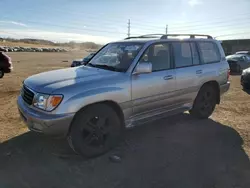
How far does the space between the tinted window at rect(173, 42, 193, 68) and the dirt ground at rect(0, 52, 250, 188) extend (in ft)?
4.51

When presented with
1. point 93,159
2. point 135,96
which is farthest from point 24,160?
point 135,96

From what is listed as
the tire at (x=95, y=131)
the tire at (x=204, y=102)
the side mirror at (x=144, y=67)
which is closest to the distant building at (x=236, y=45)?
the tire at (x=204, y=102)

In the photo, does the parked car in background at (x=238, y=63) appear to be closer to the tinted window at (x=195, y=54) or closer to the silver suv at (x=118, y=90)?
the silver suv at (x=118, y=90)

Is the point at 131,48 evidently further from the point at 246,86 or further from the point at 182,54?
the point at 246,86

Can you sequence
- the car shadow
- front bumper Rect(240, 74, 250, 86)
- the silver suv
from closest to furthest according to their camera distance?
the car shadow → the silver suv → front bumper Rect(240, 74, 250, 86)

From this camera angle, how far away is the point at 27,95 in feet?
13.6

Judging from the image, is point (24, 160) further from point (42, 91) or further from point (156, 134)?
point (156, 134)

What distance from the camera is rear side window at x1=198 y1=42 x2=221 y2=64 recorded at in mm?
5805

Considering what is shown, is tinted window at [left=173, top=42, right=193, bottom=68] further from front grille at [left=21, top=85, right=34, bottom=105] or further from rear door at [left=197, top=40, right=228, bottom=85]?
front grille at [left=21, top=85, right=34, bottom=105]

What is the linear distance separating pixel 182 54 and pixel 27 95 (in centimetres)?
307

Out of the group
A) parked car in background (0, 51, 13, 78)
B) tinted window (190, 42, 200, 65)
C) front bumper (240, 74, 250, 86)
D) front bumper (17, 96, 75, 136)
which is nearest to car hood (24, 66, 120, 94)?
front bumper (17, 96, 75, 136)

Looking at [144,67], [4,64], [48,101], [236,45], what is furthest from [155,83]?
[236,45]

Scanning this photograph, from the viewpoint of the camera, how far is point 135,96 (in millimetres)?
4422

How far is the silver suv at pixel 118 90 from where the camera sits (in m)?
3.76
